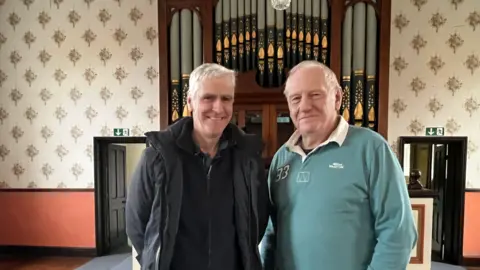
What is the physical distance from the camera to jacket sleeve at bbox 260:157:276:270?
1.32 meters

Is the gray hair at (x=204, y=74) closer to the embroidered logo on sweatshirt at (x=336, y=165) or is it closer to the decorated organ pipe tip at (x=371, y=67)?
the embroidered logo on sweatshirt at (x=336, y=165)

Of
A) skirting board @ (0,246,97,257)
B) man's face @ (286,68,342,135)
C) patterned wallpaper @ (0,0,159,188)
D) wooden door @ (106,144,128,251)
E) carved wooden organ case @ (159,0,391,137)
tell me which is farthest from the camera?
wooden door @ (106,144,128,251)

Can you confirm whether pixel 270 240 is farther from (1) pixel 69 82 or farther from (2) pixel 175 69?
(1) pixel 69 82

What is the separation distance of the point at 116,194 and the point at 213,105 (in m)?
3.73

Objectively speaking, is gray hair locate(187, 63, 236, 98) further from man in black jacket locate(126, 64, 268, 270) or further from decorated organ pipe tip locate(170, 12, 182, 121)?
decorated organ pipe tip locate(170, 12, 182, 121)

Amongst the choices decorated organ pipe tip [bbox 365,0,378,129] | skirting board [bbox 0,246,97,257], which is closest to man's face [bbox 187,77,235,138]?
decorated organ pipe tip [bbox 365,0,378,129]

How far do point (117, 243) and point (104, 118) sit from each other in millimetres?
1644

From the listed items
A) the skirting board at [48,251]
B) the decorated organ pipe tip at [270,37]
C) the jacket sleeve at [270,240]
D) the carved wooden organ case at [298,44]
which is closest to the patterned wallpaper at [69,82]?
the skirting board at [48,251]

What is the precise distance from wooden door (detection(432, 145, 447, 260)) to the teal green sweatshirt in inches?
138

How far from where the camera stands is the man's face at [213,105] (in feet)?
3.90

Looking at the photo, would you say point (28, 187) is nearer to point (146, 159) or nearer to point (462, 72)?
point (146, 159)

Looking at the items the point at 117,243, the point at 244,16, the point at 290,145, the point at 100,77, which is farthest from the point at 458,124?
the point at 117,243

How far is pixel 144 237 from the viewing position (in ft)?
4.18

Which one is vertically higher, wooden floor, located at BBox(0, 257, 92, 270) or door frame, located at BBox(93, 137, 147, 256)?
door frame, located at BBox(93, 137, 147, 256)
